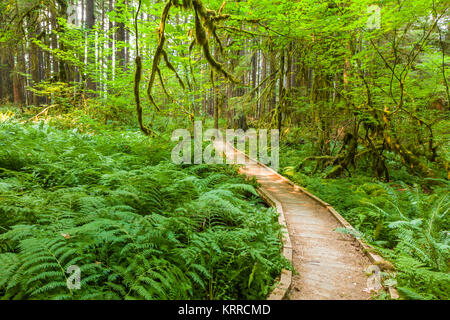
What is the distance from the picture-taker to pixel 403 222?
4.30m

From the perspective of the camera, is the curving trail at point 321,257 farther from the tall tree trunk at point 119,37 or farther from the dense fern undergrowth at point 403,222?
the tall tree trunk at point 119,37

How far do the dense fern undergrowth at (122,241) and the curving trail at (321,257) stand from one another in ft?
1.43

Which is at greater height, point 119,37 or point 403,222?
point 119,37

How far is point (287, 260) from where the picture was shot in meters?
3.73

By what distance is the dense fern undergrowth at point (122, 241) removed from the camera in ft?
7.59

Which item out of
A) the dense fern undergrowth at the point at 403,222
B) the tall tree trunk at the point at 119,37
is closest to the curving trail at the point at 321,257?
the dense fern undergrowth at the point at 403,222

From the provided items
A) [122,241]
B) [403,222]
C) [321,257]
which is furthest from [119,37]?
[403,222]

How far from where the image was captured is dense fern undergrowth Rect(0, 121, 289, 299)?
231 centimetres

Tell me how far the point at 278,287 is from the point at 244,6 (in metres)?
6.89

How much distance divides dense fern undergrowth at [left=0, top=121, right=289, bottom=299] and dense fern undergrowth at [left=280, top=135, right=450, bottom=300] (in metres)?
1.81

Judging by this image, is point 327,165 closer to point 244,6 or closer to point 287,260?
point 244,6

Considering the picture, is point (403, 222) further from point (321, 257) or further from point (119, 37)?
point (119, 37)

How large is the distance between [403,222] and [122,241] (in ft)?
15.6
